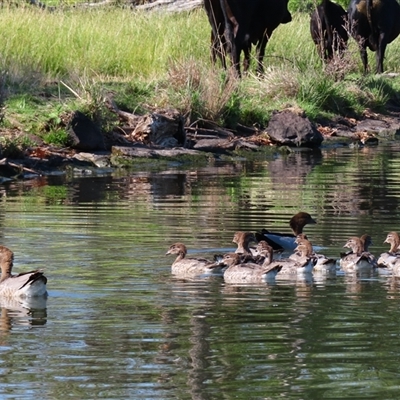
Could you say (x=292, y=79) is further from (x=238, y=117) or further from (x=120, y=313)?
(x=120, y=313)

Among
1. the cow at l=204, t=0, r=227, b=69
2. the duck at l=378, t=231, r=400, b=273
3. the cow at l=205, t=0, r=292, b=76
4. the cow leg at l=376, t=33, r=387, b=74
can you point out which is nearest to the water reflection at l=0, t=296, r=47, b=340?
the duck at l=378, t=231, r=400, b=273

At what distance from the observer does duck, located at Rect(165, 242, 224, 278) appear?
1049 centimetres

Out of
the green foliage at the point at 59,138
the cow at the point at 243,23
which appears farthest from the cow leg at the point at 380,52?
the green foliage at the point at 59,138

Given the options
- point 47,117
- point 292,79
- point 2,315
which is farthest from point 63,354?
point 292,79

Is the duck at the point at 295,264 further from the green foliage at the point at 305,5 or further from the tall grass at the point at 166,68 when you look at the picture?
the green foliage at the point at 305,5

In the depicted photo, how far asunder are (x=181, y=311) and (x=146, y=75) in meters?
18.7

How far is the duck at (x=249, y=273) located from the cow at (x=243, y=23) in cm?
1551

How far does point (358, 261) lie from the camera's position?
10.7m

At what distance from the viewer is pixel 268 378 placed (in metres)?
7.26

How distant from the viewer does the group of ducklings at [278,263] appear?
→ 10.4 meters

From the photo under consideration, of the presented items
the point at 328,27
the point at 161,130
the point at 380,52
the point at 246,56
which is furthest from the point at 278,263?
the point at 380,52

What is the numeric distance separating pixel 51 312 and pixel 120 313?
0.51 m

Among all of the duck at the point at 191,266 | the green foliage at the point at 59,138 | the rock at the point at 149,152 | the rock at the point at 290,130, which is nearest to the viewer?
the duck at the point at 191,266

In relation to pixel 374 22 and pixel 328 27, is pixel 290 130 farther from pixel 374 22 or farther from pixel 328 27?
pixel 374 22
